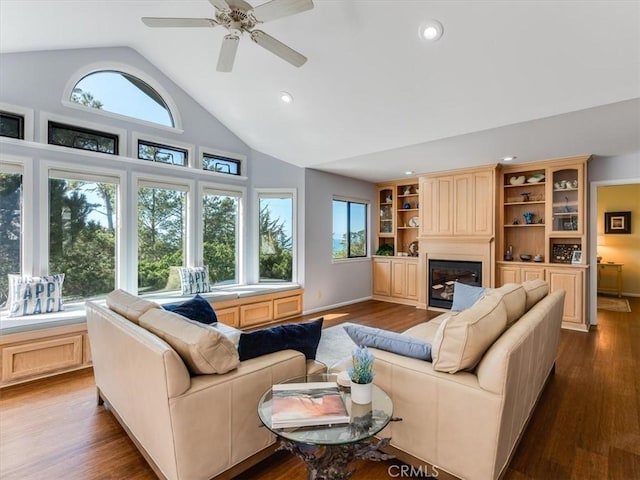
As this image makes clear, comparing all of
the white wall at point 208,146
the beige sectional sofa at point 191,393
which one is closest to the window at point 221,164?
the white wall at point 208,146

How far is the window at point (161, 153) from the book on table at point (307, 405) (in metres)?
3.95

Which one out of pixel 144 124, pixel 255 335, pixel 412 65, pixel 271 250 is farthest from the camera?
pixel 271 250

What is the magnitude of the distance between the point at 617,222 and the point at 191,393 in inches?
363

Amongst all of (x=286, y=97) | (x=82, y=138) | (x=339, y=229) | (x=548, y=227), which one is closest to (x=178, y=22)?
(x=286, y=97)

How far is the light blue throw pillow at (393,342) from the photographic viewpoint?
6.07ft

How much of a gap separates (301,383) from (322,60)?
10.1 feet

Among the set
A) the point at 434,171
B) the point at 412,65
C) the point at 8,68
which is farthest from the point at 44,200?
the point at 434,171

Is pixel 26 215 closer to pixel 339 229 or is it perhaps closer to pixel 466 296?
pixel 339 229

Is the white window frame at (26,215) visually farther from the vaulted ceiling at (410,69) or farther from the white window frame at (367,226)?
the white window frame at (367,226)

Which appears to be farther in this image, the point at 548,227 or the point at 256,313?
the point at 548,227

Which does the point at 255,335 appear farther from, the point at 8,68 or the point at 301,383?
the point at 8,68

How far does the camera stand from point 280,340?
1.99 metres

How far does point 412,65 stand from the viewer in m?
3.07

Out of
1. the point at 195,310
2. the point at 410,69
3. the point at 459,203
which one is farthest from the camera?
the point at 459,203
